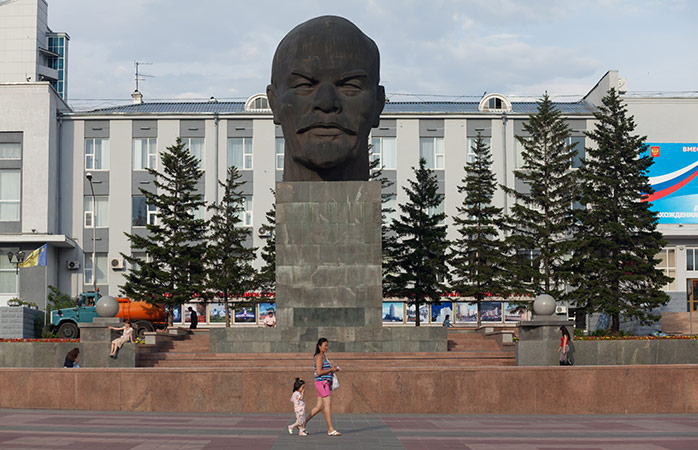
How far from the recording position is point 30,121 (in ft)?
159

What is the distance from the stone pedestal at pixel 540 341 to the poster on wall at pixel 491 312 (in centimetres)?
2597

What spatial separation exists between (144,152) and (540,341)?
34531 millimetres

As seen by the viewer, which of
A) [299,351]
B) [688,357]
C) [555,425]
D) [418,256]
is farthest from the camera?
[418,256]

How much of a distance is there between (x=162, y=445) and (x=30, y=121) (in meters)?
41.3

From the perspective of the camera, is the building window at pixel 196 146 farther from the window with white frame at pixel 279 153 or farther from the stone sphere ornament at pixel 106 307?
the stone sphere ornament at pixel 106 307

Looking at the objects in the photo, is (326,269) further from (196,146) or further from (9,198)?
(9,198)

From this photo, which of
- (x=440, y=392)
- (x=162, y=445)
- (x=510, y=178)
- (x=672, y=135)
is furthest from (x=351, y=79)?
(x=672, y=135)

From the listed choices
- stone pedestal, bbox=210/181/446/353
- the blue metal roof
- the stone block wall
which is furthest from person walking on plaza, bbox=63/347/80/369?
the blue metal roof

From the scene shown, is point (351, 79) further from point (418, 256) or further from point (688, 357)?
→ point (418, 256)

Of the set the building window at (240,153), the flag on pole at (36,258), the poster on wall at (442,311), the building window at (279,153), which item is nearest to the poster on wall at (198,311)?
the flag on pole at (36,258)

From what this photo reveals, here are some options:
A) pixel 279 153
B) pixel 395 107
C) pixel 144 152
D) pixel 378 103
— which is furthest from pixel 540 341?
pixel 144 152

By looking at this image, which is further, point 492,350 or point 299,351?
point 492,350

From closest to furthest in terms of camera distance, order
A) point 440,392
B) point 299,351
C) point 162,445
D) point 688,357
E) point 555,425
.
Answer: point 162,445
point 555,425
point 440,392
point 299,351
point 688,357

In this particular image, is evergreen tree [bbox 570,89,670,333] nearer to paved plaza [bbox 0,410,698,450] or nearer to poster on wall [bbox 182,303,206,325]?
paved plaza [bbox 0,410,698,450]
